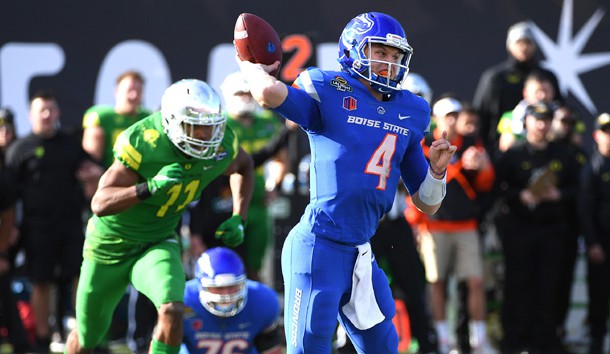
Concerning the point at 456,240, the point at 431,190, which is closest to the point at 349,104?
the point at 431,190

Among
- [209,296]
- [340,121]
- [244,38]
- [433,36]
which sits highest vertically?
[433,36]

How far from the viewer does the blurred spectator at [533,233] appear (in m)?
8.38

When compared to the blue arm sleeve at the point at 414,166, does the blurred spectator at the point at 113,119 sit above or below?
above

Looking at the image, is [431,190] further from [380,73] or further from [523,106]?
[523,106]

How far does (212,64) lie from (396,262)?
2.75 metres

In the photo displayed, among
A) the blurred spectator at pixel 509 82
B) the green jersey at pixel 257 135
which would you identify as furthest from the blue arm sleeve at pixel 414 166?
the blurred spectator at pixel 509 82

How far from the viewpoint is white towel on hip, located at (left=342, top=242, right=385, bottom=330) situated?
4.98 m

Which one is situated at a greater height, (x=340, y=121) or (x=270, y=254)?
(x=340, y=121)

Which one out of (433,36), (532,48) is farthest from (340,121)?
(433,36)

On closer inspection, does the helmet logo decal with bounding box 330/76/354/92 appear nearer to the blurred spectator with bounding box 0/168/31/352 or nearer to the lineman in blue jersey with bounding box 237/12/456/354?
the lineman in blue jersey with bounding box 237/12/456/354

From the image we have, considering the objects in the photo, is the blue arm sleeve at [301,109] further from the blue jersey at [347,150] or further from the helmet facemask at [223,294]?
the helmet facemask at [223,294]

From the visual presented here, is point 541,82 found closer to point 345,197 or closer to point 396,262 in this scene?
point 396,262

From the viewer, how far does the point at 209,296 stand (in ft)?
22.3

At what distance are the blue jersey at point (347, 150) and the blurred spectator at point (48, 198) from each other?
3564 millimetres
